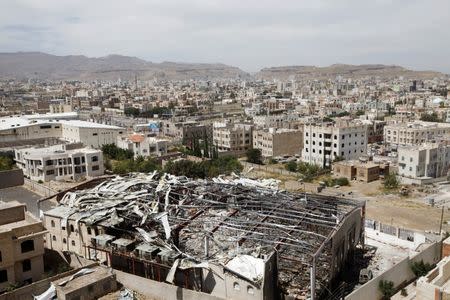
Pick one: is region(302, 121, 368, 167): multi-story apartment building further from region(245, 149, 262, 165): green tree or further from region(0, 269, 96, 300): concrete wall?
region(0, 269, 96, 300): concrete wall

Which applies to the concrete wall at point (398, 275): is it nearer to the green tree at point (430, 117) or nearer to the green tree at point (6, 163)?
the green tree at point (6, 163)

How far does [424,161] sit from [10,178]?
29.8 metres

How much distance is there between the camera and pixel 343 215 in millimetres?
16172

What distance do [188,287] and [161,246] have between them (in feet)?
5.44

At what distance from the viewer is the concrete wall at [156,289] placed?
1316 cm

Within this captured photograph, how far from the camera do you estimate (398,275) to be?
15727mm

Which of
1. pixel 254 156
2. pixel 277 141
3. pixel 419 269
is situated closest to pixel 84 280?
pixel 419 269

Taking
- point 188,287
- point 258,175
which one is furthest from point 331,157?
point 188,287

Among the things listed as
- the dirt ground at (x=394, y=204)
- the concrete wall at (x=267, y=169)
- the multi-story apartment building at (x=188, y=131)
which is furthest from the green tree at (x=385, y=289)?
the multi-story apartment building at (x=188, y=131)

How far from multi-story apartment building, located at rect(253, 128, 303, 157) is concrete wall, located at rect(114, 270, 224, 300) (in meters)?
31.6

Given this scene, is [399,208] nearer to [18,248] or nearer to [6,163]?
[18,248]

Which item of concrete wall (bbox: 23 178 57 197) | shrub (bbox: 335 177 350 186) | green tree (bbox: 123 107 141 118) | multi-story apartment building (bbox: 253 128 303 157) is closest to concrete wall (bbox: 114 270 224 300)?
concrete wall (bbox: 23 178 57 197)

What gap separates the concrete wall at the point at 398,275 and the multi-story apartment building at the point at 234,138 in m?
31.6

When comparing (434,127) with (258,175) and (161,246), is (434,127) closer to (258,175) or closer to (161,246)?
(258,175)
